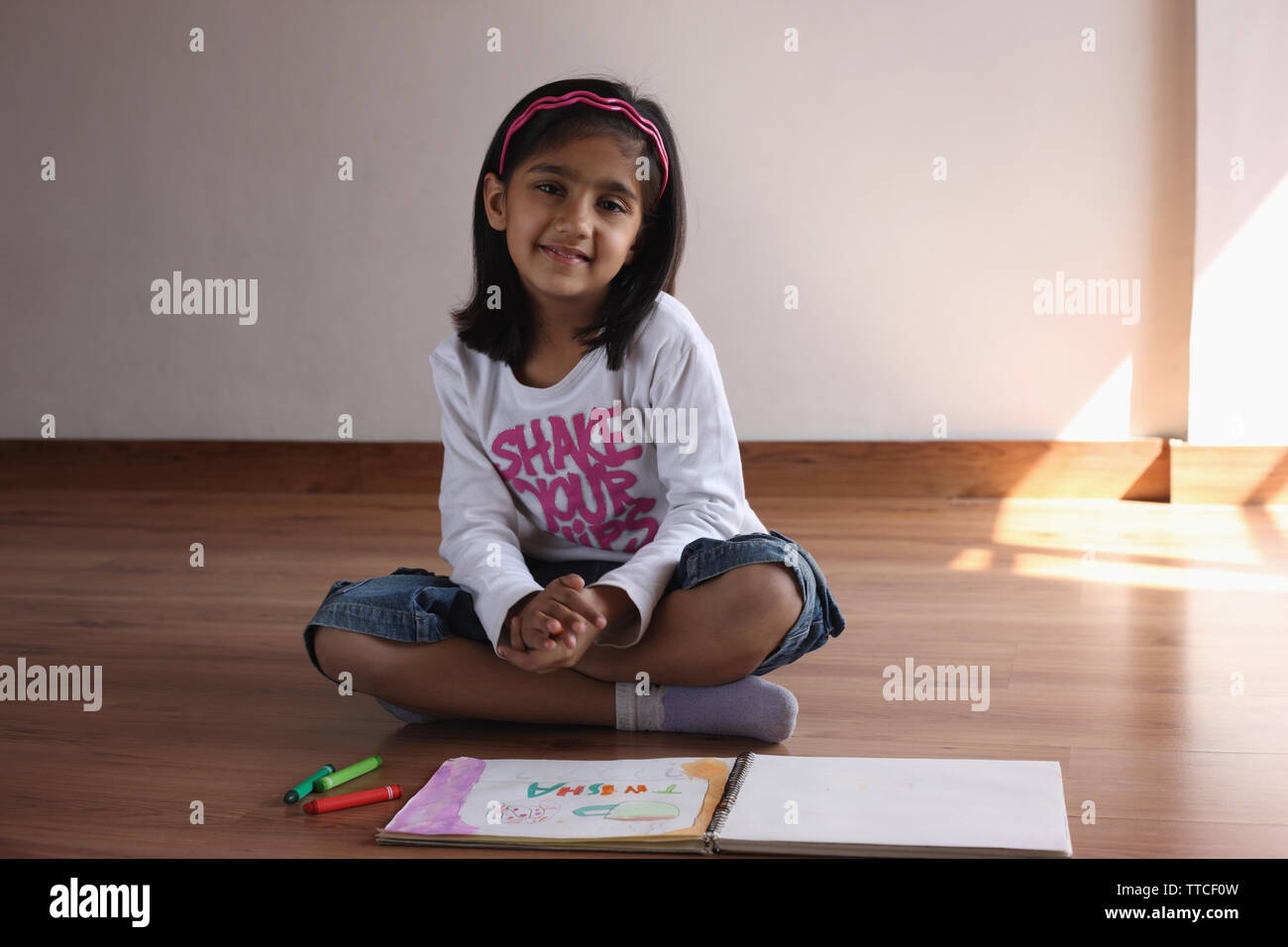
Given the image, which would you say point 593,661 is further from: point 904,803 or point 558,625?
point 904,803

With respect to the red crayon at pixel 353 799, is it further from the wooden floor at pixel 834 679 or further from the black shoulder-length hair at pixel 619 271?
the black shoulder-length hair at pixel 619 271

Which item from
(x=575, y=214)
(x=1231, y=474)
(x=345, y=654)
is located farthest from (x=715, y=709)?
(x=1231, y=474)

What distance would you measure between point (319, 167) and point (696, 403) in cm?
190

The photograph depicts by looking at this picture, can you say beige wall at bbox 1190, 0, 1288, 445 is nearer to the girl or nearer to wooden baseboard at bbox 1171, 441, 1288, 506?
wooden baseboard at bbox 1171, 441, 1288, 506

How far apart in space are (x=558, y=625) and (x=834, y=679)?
17.6 inches

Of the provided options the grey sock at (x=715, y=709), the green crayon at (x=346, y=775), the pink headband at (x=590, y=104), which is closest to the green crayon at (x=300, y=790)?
the green crayon at (x=346, y=775)

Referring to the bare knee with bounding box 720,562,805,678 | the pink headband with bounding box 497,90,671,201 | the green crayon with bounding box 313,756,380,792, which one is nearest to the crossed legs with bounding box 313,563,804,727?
the bare knee with bounding box 720,562,805,678

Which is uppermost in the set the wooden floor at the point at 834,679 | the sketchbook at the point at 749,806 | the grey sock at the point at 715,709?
the grey sock at the point at 715,709

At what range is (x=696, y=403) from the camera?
1.23 meters

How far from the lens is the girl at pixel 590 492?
115 cm

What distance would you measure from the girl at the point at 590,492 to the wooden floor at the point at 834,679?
0.17 ft

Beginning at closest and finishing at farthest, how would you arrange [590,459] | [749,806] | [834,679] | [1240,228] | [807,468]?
[749,806] → [590,459] → [834,679] → [1240,228] → [807,468]

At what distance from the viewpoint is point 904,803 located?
0.99 m

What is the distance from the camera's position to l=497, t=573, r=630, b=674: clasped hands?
3.47 feet
